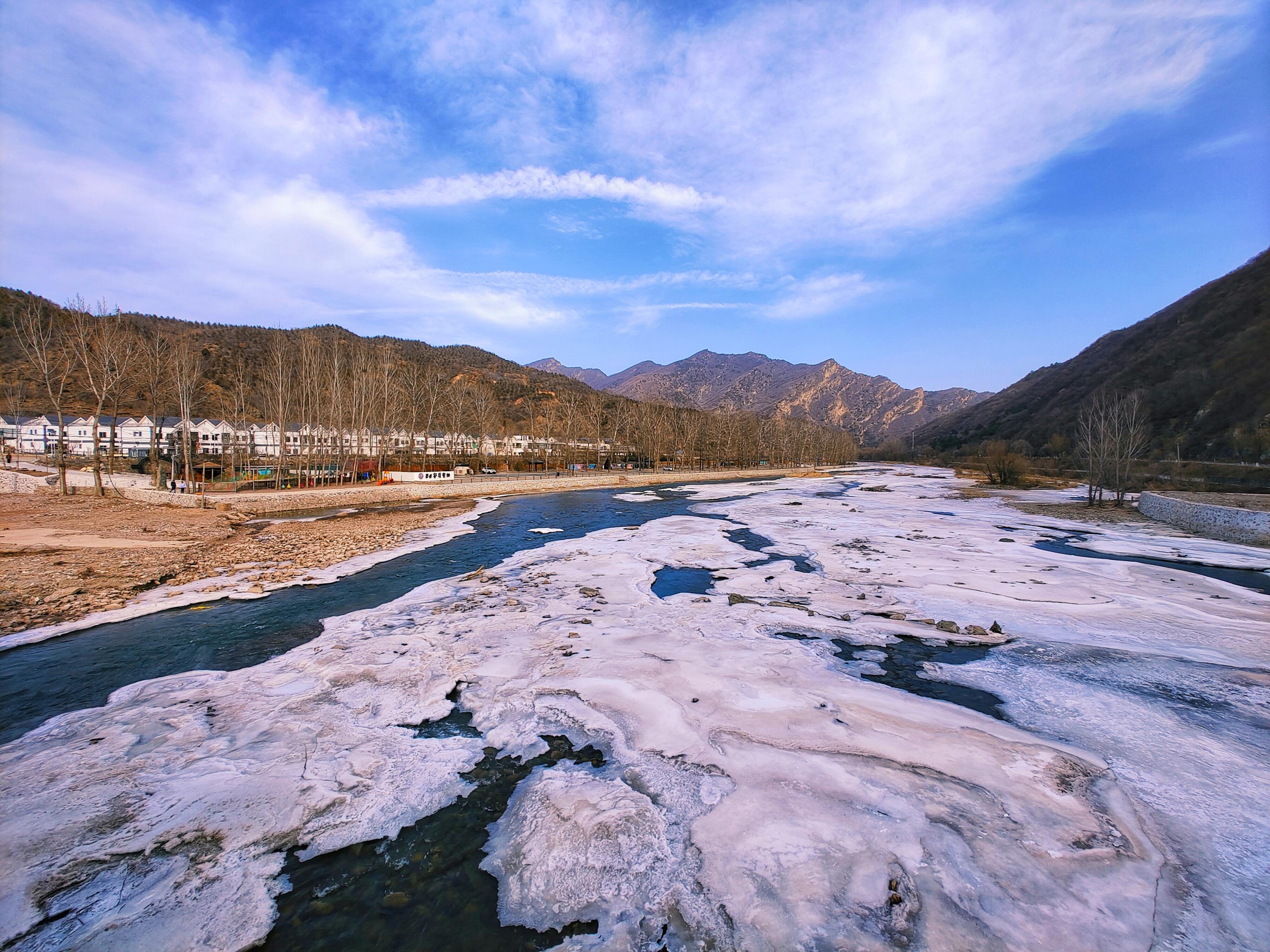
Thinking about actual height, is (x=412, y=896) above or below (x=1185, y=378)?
below

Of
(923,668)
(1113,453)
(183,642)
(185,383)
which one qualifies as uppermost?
(185,383)

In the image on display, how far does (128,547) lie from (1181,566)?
114ft

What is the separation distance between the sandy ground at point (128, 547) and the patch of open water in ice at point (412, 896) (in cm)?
1106

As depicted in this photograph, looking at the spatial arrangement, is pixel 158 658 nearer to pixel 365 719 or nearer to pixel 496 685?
pixel 365 719

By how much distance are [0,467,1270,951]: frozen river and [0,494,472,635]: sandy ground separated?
258 centimetres

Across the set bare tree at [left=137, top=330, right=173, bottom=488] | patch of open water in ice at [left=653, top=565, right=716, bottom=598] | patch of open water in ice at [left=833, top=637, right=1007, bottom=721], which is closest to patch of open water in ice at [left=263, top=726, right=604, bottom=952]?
patch of open water in ice at [left=833, top=637, right=1007, bottom=721]

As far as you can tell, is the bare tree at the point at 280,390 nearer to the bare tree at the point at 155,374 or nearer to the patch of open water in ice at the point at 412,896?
the bare tree at the point at 155,374

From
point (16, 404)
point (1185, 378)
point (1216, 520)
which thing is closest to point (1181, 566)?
point (1216, 520)

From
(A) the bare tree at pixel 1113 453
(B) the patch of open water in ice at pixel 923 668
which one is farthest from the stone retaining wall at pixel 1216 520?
(B) the patch of open water in ice at pixel 923 668

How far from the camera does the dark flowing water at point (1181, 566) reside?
14211 millimetres

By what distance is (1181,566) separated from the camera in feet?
53.7

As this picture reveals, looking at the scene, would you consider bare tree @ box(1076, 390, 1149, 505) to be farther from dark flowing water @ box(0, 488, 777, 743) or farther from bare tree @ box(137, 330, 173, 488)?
bare tree @ box(137, 330, 173, 488)

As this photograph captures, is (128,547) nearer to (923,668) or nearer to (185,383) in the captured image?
(185,383)

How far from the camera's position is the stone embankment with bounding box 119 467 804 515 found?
1092 inches
